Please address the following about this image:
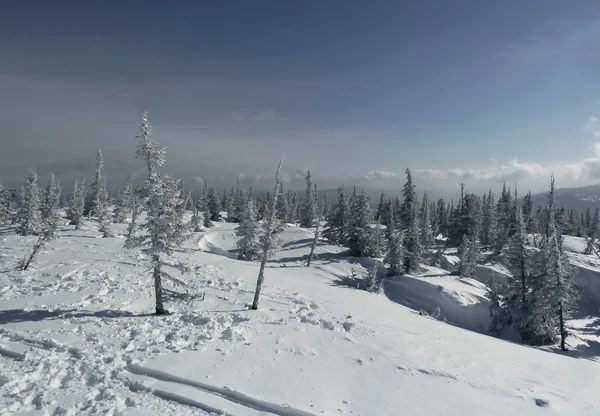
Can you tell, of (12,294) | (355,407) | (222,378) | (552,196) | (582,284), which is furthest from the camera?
(552,196)

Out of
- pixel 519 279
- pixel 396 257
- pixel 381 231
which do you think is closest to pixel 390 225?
pixel 381 231

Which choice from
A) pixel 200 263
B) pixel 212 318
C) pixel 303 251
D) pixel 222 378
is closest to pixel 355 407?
pixel 222 378

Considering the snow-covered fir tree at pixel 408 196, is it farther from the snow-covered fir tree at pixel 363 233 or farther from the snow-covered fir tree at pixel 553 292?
the snow-covered fir tree at pixel 553 292

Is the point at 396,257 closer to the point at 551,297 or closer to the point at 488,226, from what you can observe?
the point at 551,297

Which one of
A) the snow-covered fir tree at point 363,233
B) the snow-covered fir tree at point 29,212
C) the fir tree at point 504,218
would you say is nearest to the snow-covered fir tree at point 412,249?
the snow-covered fir tree at point 363,233

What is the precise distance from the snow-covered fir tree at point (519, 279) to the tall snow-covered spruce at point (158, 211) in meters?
36.1

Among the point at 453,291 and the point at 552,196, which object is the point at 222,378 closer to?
the point at 453,291

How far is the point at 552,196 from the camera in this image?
2359 inches

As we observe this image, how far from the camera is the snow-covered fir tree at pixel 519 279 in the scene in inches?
1439

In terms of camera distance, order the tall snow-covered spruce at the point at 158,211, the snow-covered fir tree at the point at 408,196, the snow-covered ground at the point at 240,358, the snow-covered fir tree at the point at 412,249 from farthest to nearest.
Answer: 1. the snow-covered fir tree at the point at 408,196
2. the snow-covered fir tree at the point at 412,249
3. the tall snow-covered spruce at the point at 158,211
4. the snow-covered ground at the point at 240,358

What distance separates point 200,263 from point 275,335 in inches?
827

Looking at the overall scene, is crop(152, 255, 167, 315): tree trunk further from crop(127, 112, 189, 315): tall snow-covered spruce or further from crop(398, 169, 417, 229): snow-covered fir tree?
crop(398, 169, 417, 229): snow-covered fir tree

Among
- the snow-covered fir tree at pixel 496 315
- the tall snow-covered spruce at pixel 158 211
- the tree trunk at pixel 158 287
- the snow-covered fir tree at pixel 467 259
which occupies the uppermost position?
the tall snow-covered spruce at pixel 158 211

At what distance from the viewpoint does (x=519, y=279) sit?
125 ft
